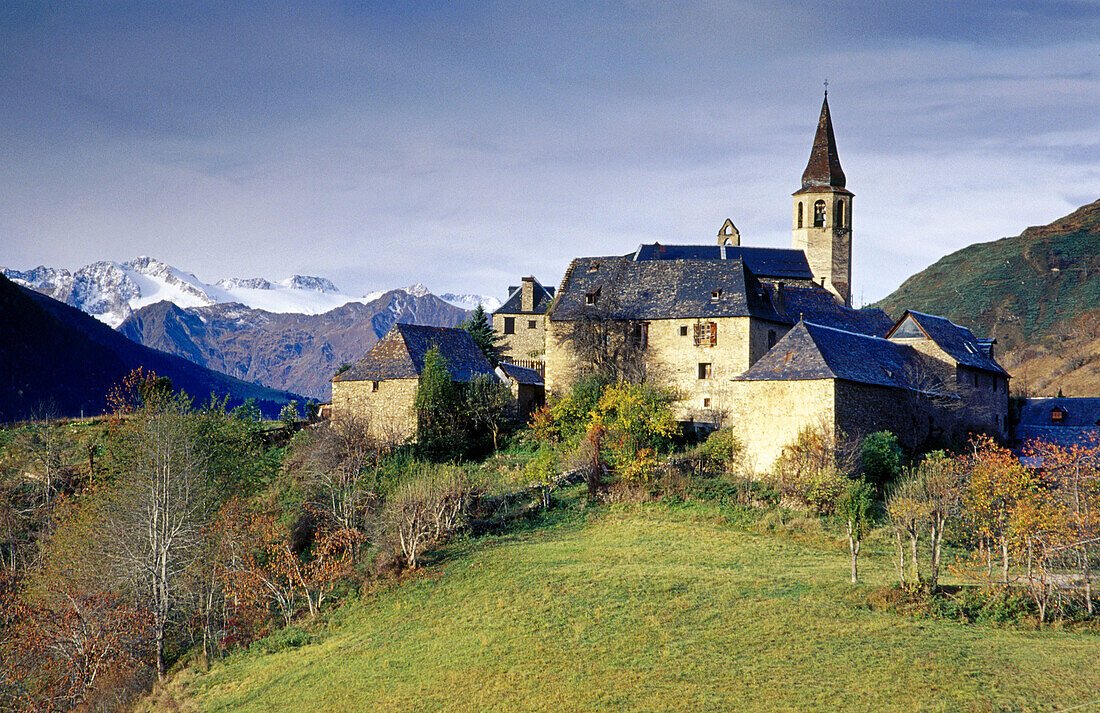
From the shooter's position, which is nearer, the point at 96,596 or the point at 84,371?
the point at 96,596

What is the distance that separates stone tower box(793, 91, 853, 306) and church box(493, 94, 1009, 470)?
15.4m

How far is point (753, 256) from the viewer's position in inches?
2876

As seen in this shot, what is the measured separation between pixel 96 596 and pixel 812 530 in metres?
27.4

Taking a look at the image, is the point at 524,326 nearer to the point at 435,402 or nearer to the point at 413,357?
the point at 413,357

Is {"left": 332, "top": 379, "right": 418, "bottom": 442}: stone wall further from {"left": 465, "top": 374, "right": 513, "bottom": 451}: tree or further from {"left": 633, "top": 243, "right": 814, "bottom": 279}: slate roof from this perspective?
{"left": 633, "top": 243, "right": 814, "bottom": 279}: slate roof

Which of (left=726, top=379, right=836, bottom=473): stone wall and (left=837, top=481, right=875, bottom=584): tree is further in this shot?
(left=726, top=379, right=836, bottom=473): stone wall

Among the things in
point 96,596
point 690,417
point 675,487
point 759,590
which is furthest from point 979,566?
point 96,596

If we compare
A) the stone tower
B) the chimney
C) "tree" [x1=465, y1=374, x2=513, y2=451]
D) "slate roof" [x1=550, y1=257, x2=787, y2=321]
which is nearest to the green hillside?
the stone tower

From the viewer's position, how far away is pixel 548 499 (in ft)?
140

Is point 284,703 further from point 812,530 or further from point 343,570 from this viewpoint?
point 812,530

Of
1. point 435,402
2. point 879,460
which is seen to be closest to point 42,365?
point 435,402

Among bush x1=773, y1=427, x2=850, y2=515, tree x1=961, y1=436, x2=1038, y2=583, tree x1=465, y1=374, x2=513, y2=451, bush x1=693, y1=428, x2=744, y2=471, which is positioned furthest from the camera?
tree x1=465, y1=374, x2=513, y2=451

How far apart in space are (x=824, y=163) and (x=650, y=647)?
5855 cm

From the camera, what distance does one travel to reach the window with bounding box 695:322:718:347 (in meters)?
52.6
